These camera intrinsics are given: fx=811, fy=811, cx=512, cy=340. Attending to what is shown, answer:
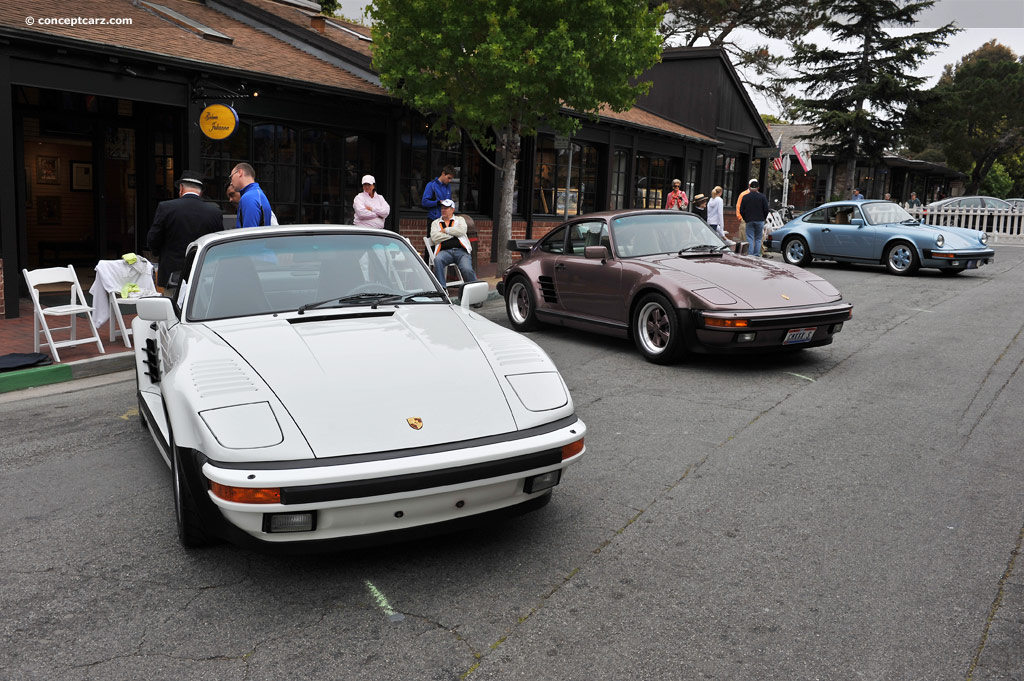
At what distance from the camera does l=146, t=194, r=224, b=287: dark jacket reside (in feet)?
25.3

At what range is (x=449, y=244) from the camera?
11203 millimetres

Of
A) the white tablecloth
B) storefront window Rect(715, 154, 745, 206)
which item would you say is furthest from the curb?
storefront window Rect(715, 154, 745, 206)

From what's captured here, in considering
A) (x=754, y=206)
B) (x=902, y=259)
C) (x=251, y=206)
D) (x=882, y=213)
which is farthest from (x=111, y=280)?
(x=882, y=213)

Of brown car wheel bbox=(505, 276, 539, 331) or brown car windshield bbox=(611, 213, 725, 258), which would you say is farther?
brown car wheel bbox=(505, 276, 539, 331)

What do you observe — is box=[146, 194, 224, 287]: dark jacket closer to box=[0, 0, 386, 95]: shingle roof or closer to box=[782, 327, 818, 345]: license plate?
box=[0, 0, 386, 95]: shingle roof

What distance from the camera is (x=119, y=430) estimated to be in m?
5.66

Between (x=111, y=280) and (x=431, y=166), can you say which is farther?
(x=431, y=166)

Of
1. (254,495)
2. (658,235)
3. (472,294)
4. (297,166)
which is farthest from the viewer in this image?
(297,166)

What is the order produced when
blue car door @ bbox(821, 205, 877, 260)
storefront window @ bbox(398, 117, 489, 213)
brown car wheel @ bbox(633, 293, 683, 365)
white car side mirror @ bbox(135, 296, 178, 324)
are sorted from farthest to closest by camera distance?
blue car door @ bbox(821, 205, 877, 260)
storefront window @ bbox(398, 117, 489, 213)
brown car wheel @ bbox(633, 293, 683, 365)
white car side mirror @ bbox(135, 296, 178, 324)

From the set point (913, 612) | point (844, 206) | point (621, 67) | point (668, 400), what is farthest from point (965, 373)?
point (844, 206)

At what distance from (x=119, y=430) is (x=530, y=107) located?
1037 centimetres

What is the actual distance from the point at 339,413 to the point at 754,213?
15287 millimetres

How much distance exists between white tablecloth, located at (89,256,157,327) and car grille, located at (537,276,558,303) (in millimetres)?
4220

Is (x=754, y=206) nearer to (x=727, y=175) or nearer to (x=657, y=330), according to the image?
(x=657, y=330)
